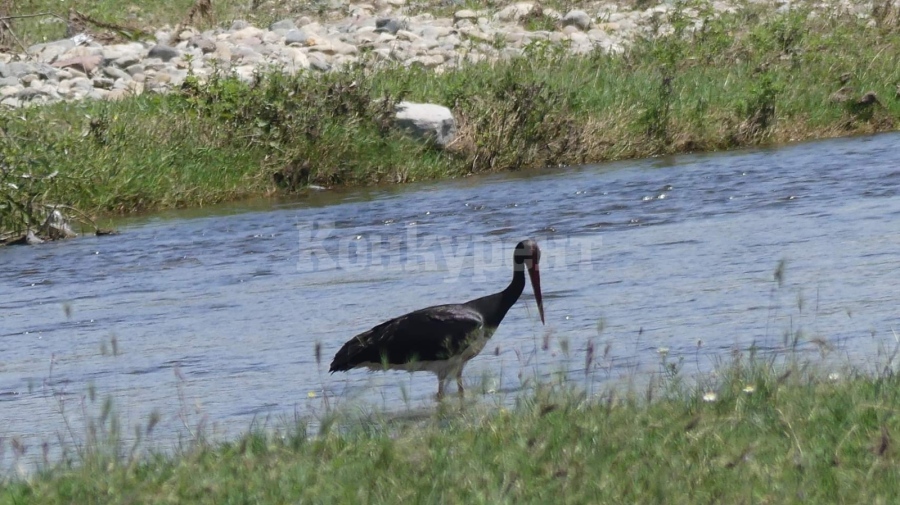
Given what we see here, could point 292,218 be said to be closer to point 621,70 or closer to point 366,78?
point 366,78

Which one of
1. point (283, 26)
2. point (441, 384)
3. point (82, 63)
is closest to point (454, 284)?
point (441, 384)

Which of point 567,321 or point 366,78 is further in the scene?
point 366,78

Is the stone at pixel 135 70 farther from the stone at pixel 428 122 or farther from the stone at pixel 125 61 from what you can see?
the stone at pixel 428 122

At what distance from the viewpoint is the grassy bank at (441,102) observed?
17.3 metres

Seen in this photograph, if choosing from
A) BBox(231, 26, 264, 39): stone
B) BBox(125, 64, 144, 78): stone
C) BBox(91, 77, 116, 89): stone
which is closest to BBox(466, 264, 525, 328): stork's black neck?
BBox(91, 77, 116, 89): stone

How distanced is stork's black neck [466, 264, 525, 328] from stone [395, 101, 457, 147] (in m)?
10.4

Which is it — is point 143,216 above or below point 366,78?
below

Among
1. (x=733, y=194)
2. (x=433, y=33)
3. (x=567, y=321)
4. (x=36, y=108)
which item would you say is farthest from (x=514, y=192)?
(x=433, y=33)

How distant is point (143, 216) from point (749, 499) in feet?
45.4

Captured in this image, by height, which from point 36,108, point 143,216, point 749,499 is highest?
point 749,499

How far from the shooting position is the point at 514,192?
1795cm

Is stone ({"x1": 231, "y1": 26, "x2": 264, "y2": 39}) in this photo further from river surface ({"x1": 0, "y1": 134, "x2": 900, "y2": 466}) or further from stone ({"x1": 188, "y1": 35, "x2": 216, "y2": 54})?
river surface ({"x1": 0, "y1": 134, "x2": 900, "y2": 466})

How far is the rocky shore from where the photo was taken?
2192 centimetres

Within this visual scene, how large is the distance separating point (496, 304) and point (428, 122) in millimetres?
10722
